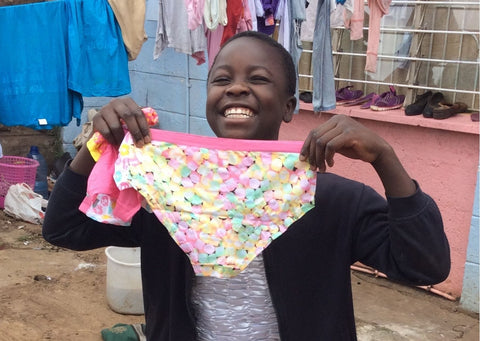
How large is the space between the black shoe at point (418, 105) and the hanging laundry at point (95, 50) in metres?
2.23

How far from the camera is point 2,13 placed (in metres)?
4.69

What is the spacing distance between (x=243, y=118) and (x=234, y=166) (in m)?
0.13

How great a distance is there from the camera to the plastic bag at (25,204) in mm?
6180

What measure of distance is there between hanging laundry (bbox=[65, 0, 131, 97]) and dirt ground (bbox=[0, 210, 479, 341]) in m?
1.40

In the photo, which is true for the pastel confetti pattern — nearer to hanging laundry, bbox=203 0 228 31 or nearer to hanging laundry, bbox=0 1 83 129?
hanging laundry, bbox=203 0 228 31

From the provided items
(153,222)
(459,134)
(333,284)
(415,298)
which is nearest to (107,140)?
(153,222)

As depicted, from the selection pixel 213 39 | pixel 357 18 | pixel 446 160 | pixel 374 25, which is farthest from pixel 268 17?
pixel 446 160

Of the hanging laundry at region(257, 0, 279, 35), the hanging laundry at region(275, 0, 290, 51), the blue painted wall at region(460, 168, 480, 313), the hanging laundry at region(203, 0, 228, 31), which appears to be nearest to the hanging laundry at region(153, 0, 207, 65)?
the hanging laundry at region(203, 0, 228, 31)

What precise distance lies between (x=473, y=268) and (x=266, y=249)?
125 inches

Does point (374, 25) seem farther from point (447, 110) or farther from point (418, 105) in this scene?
point (447, 110)

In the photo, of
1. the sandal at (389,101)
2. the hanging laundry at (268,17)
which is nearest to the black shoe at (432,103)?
the sandal at (389,101)

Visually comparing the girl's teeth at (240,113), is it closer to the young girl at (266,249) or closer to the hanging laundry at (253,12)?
the young girl at (266,249)

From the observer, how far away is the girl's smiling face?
167cm

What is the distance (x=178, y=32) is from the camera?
5086 mm
